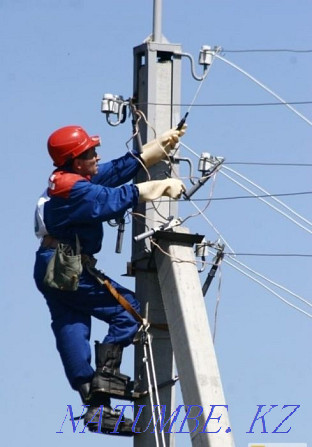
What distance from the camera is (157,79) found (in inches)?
476

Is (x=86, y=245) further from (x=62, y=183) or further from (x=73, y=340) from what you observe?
(x=73, y=340)

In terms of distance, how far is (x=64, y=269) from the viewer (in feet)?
38.3

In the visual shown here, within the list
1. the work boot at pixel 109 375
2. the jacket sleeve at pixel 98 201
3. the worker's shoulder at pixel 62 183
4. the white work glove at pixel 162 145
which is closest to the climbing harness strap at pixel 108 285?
the work boot at pixel 109 375

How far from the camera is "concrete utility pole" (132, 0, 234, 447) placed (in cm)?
1088

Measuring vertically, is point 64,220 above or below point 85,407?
above

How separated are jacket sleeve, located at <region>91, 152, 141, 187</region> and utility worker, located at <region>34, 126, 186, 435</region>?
0.22 ft

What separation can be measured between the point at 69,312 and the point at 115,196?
0.91 meters

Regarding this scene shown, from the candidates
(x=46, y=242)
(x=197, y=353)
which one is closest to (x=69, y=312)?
(x=46, y=242)

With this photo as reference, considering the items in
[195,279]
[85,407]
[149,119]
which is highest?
[149,119]

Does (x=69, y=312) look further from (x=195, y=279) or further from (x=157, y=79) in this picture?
(x=157, y=79)

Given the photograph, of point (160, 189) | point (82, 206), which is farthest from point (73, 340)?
point (160, 189)

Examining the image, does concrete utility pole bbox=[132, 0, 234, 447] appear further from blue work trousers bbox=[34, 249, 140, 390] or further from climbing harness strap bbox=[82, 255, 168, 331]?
blue work trousers bbox=[34, 249, 140, 390]

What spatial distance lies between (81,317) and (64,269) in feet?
1.44

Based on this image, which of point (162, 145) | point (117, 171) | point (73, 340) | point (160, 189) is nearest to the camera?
point (160, 189)
